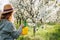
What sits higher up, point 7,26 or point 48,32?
point 7,26

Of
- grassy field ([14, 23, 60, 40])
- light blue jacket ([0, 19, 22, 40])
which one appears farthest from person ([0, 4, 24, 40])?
grassy field ([14, 23, 60, 40])

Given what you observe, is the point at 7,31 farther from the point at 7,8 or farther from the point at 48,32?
the point at 48,32

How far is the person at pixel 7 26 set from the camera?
8.59 ft

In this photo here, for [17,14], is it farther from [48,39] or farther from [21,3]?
[48,39]

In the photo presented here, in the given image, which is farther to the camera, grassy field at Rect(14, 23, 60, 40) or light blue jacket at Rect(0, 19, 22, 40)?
grassy field at Rect(14, 23, 60, 40)

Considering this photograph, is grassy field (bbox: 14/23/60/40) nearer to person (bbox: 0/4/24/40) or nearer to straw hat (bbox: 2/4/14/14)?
person (bbox: 0/4/24/40)

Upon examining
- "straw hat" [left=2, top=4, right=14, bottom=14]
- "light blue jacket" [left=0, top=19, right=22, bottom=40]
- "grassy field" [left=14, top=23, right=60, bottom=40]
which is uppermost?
"straw hat" [left=2, top=4, right=14, bottom=14]

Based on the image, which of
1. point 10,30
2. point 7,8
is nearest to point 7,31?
point 10,30

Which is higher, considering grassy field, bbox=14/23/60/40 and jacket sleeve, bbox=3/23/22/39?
Result: jacket sleeve, bbox=3/23/22/39

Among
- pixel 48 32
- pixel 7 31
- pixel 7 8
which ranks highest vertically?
pixel 7 8

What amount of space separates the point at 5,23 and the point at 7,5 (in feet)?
0.79

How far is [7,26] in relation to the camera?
262cm

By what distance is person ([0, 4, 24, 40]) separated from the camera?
103 inches

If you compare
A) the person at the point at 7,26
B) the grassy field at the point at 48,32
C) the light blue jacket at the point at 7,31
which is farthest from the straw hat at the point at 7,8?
the grassy field at the point at 48,32
